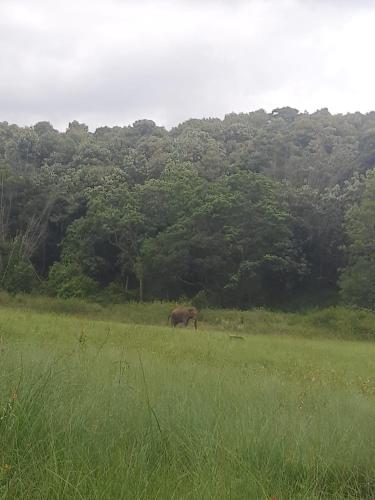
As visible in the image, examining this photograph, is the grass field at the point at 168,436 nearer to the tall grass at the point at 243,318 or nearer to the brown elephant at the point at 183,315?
the brown elephant at the point at 183,315

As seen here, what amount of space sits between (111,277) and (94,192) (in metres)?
6.38

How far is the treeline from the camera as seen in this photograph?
36062 millimetres

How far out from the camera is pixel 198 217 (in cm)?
3600

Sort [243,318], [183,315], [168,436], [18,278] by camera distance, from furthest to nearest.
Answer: [18,278]
[243,318]
[183,315]
[168,436]

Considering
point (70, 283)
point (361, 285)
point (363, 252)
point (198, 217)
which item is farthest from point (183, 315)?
point (363, 252)

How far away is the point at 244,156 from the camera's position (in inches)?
1773

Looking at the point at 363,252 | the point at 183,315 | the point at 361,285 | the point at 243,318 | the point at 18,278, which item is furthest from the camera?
the point at 18,278

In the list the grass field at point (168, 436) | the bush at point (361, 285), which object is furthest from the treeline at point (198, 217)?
the grass field at point (168, 436)

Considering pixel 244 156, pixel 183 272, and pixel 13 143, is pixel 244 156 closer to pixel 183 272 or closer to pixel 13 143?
pixel 183 272

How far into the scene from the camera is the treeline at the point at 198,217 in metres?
36.1

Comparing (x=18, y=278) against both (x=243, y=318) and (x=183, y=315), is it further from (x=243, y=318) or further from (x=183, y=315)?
(x=243, y=318)

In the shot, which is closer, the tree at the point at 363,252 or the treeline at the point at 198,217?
the tree at the point at 363,252

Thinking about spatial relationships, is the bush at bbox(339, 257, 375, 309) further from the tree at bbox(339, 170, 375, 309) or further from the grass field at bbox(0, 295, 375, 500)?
the grass field at bbox(0, 295, 375, 500)

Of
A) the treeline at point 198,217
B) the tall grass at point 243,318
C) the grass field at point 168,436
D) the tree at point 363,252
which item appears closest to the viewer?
the grass field at point 168,436
